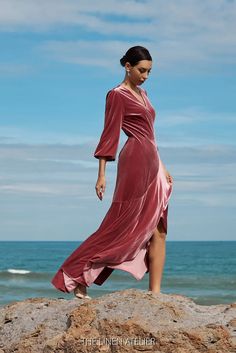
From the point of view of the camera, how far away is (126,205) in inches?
228

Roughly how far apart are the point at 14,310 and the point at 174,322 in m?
1.29

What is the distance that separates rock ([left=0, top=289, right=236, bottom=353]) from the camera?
464 cm

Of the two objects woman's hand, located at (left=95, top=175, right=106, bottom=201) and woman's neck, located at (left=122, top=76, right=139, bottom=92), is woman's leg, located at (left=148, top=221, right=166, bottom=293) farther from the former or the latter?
woman's neck, located at (left=122, top=76, right=139, bottom=92)

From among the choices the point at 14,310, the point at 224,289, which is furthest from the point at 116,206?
the point at 224,289

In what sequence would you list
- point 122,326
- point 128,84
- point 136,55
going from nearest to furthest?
point 122,326 → point 136,55 → point 128,84

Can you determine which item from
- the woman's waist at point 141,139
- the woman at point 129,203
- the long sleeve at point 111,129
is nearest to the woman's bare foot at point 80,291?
the woman at point 129,203

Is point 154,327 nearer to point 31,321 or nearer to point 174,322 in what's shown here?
point 174,322

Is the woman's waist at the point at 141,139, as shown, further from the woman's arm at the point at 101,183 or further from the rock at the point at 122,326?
the rock at the point at 122,326

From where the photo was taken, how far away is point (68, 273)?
5.82 m

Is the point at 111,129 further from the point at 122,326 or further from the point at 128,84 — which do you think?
the point at 122,326

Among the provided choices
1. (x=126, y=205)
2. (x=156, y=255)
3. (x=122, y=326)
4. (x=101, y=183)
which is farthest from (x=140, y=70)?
(x=122, y=326)

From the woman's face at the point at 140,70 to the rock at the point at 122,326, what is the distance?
154 centimetres

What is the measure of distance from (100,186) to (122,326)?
1242 millimetres

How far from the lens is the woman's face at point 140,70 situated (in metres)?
5.83
